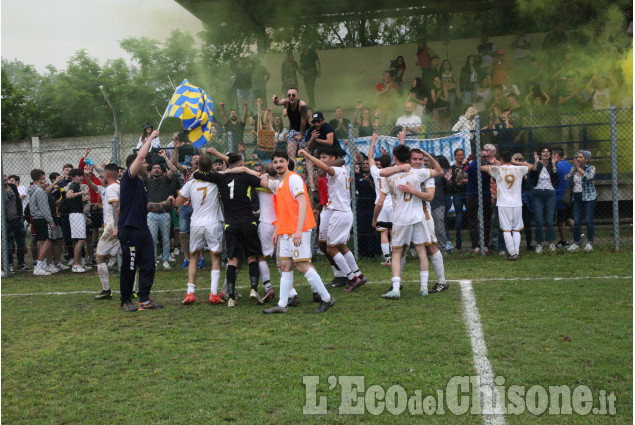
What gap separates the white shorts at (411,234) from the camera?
30.4 feet

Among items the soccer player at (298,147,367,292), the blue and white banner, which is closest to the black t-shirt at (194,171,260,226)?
the soccer player at (298,147,367,292)

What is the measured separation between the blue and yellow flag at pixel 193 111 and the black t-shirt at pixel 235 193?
1.79ft

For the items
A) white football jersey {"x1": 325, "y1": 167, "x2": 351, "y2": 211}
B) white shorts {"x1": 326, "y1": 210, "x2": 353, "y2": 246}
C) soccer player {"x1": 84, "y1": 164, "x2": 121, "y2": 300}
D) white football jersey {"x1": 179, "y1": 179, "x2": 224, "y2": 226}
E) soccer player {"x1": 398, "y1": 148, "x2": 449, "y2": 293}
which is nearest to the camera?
soccer player {"x1": 398, "y1": 148, "x2": 449, "y2": 293}

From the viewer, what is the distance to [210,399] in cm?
546

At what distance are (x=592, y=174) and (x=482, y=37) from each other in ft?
32.8

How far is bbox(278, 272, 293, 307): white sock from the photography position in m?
8.54

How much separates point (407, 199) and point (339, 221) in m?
1.31

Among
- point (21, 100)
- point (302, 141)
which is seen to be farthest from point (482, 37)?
point (21, 100)

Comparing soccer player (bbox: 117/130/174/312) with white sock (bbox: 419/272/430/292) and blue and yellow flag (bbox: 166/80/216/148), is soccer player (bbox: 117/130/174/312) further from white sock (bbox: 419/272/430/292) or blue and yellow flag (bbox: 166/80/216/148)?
white sock (bbox: 419/272/430/292)

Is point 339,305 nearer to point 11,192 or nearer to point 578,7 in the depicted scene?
point 11,192

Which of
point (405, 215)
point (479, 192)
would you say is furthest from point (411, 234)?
point (479, 192)

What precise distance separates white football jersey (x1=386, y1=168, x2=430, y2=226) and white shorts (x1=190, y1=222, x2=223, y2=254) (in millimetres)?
2477

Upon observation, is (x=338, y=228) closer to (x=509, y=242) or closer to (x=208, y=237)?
(x=208, y=237)

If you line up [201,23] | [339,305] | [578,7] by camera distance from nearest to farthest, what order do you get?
1. [339,305]
2. [578,7]
3. [201,23]
